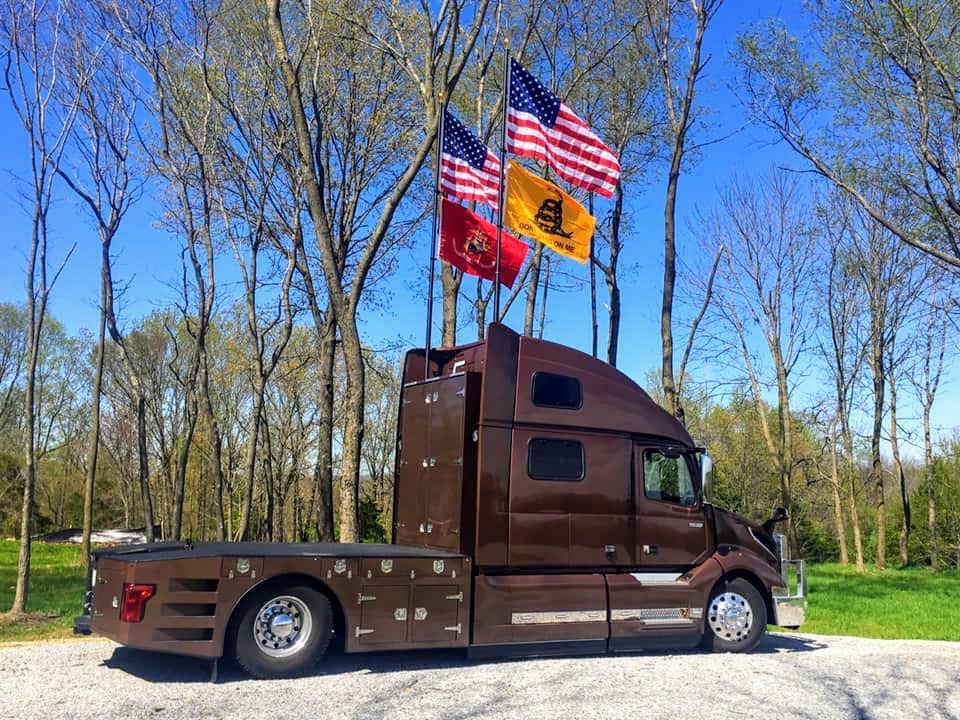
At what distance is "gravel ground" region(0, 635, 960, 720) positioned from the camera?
20.6 ft

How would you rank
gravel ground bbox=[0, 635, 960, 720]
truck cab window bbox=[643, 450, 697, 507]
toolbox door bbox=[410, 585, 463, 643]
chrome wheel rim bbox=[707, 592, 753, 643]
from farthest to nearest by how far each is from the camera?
1. chrome wheel rim bbox=[707, 592, 753, 643]
2. truck cab window bbox=[643, 450, 697, 507]
3. toolbox door bbox=[410, 585, 463, 643]
4. gravel ground bbox=[0, 635, 960, 720]

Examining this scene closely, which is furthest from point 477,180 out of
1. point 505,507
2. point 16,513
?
point 16,513

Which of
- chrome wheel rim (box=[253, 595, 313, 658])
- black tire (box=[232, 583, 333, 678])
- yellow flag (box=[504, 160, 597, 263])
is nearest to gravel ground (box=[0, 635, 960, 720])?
black tire (box=[232, 583, 333, 678])

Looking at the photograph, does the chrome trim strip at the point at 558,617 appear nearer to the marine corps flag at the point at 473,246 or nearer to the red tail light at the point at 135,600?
the red tail light at the point at 135,600

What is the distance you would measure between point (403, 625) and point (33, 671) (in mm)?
3372

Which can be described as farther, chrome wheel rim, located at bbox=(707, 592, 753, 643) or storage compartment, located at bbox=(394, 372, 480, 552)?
chrome wheel rim, located at bbox=(707, 592, 753, 643)

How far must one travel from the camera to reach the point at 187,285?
825 inches

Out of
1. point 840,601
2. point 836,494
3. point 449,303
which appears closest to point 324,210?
point 449,303

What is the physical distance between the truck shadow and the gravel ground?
0.02 m

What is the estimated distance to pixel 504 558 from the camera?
27.6 feet

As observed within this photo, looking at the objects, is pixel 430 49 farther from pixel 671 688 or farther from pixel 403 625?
pixel 671 688

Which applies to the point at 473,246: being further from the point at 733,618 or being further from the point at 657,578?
the point at 733,618

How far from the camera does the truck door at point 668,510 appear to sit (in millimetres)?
9234

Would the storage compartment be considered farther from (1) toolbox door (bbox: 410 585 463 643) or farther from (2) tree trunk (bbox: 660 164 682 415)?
(2) tree trunk (bbox: 660 164 682 415)
